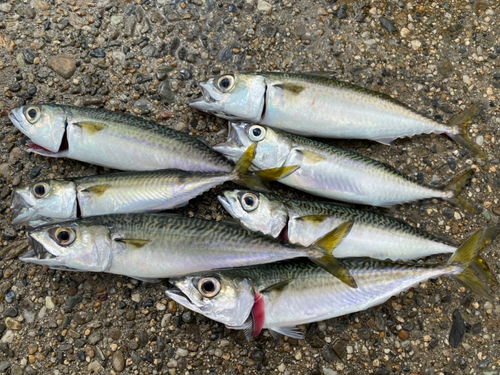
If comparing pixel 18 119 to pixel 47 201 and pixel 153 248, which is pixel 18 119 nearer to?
pixel 47 201

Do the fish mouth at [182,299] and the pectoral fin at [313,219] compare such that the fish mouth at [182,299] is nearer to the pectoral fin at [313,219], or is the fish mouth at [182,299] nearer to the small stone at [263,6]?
the pectoral fin at [313,219]

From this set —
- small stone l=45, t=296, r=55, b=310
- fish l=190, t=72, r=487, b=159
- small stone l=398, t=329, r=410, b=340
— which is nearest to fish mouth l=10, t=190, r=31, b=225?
small stone l=45, t=296, r=55, b=310

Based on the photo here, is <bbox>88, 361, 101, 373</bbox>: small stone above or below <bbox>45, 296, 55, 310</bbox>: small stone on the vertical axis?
below

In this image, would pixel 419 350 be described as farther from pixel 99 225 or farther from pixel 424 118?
pixel 99 225

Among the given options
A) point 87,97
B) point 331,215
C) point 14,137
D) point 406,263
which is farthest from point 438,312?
point 14,137

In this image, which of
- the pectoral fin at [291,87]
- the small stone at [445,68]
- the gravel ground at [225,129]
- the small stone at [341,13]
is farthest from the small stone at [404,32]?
the pectoral fin at [291,87]

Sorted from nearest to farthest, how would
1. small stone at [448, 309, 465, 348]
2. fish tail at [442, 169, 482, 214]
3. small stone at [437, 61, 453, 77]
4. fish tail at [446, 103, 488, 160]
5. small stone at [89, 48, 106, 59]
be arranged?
small stone at [448, 309, 465, 348]
fish tail at [442, 169, 482, 214]
fish tail at [446, 103, 488, 160]
small stone at [89, 48, 106, 59]
small stone at [437, 61, 453, 77]

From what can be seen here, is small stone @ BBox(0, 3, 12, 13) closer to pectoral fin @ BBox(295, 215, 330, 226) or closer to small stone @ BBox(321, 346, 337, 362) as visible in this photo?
pectoral fin @ BBox(295, 215, 330, 226)

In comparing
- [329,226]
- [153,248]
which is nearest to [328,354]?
[329,226]
